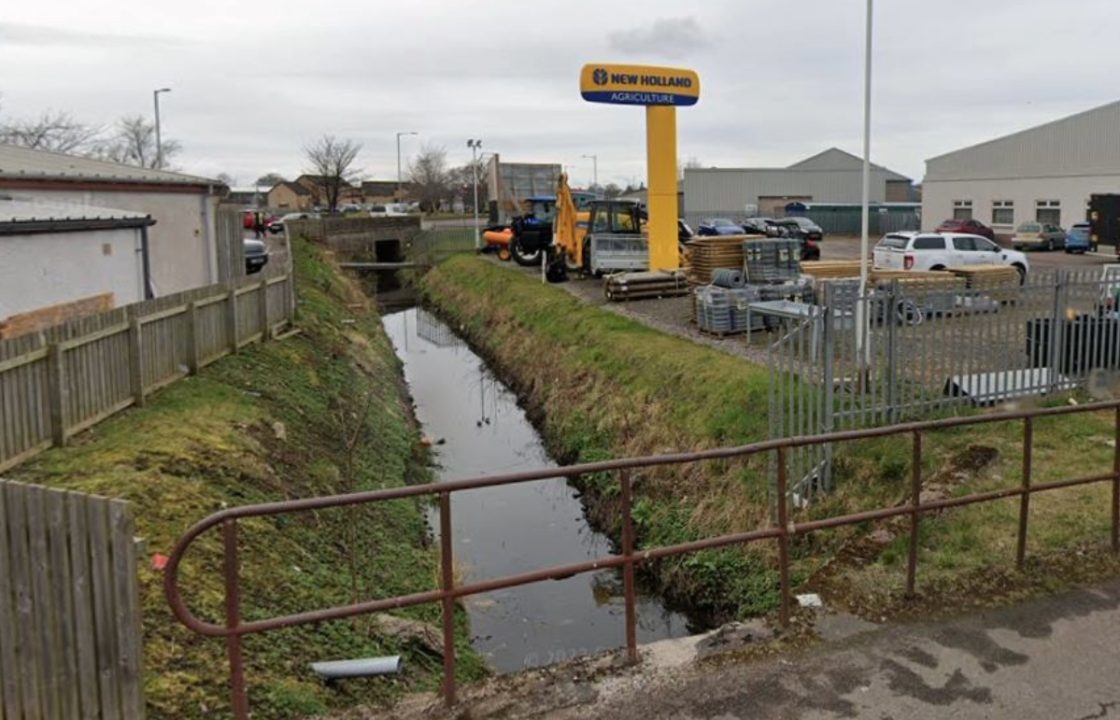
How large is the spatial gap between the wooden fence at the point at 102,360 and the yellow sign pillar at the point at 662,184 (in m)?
13.6

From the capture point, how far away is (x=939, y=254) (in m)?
26.1

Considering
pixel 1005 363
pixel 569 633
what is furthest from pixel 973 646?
pixel 1005 363

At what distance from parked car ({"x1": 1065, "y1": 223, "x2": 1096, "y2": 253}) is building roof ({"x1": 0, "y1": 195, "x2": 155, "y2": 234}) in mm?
38229

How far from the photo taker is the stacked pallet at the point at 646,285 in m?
24.3

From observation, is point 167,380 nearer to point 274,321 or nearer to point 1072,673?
point 274,321

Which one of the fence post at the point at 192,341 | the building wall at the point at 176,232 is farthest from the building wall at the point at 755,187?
the fence post at the point at 192,341

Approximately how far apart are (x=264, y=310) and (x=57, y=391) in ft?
26.9

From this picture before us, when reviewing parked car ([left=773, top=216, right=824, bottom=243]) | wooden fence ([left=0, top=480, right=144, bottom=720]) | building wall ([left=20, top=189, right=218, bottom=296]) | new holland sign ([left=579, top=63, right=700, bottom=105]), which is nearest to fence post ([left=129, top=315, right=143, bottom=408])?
wooden fence ([left=0, top=480, right=144, bottom=720])

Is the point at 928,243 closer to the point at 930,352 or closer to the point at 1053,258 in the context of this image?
the point at 1053,258

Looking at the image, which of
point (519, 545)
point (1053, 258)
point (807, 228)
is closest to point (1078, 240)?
point (1053, 258)

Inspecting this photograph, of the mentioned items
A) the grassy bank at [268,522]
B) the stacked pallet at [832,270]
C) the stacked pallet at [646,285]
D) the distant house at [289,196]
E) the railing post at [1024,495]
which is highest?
the distant house at [289,196]

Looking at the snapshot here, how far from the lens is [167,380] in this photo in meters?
12.5

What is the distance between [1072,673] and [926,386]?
216 inches

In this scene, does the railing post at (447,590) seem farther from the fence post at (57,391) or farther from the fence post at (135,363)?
the fence post at (135,363)
